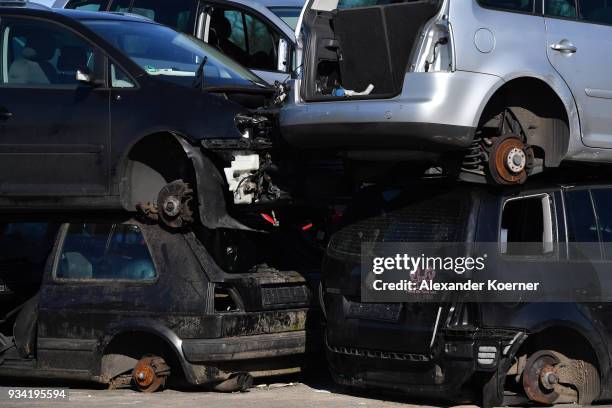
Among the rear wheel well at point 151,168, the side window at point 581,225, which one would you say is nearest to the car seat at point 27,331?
the rear wheel well at point 151,168

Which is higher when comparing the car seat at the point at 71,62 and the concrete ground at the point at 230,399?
the car seat at the point at 71,62

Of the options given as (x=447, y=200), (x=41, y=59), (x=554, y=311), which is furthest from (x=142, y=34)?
(x=554, y=311)

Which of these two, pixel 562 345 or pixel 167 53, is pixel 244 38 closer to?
pixel 167 53

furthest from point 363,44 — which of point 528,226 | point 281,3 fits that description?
point 281,3

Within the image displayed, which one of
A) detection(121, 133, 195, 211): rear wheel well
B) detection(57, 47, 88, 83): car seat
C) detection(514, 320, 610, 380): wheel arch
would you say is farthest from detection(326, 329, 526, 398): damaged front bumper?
detection(57, 47, 88, 83): car seat

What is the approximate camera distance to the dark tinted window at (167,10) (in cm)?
1355

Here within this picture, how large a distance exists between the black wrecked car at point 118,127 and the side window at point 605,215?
2.24 m

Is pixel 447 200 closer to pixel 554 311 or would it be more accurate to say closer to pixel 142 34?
pixel 554 311

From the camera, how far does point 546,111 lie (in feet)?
28.8

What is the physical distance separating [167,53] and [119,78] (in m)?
0.80

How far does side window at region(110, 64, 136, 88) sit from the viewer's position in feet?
32.4

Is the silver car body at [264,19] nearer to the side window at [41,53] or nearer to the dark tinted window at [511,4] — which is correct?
the side window at [41,53]

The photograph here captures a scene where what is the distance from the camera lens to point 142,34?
10.7 meters

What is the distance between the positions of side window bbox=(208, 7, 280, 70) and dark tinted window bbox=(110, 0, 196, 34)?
238 millimetres
